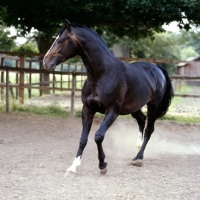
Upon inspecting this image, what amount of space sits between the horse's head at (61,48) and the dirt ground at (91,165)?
1433 millimetres

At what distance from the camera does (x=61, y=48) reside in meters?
4.78

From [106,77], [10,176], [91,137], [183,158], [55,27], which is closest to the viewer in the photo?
[10,176]

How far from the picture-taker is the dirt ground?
411 cm

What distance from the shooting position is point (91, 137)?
→ 8.25 metres

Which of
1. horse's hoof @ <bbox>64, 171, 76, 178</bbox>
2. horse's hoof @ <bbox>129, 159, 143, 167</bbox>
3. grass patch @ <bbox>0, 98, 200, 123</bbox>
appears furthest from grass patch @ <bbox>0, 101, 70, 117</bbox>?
horse's hoof @ <bbox>64, 171, 76, 178</bbox>

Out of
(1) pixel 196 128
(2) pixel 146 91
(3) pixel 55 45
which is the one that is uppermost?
(3) pixel 55 45

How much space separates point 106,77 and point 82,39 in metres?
0.59

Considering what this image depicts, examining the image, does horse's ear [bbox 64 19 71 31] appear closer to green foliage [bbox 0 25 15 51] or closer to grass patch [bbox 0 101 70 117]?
grass patch [bbox 0 101 70 117]

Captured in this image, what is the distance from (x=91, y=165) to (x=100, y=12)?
17.9 ft

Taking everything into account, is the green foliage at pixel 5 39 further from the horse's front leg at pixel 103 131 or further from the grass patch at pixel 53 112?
the horse's front leg at pixel 103 131

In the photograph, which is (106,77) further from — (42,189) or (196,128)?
(196,128)

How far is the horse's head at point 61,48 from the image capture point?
15.6ft

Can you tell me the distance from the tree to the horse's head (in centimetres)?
392

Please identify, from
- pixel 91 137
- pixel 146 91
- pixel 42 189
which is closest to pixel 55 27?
pixel 91 137
